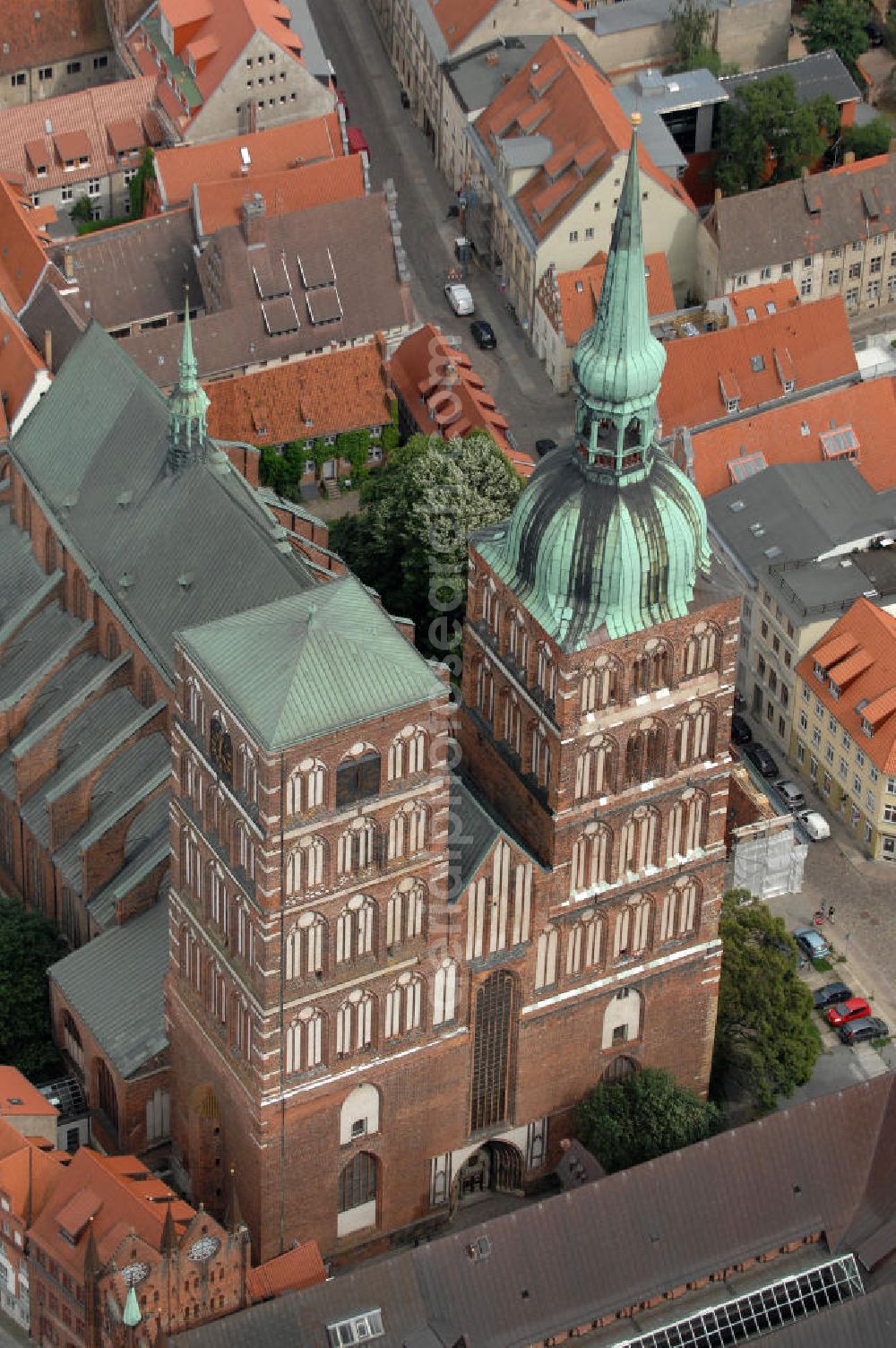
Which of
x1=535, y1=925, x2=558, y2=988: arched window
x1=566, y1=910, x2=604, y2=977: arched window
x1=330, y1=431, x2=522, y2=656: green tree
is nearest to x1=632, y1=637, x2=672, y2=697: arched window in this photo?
x1=566, y1=910, x2=604, y2=977: arched window

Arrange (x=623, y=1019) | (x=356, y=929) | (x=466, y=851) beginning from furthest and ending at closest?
1. (x=623, y=1019)
2. (x=466, y=851)
3. (x=356, y=929)

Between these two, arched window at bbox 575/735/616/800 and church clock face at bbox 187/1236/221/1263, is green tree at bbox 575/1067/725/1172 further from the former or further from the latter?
church clock face at bbox 187/1236/221/1263

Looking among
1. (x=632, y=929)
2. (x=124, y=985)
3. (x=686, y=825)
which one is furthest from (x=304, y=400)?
(x=686, y=825)

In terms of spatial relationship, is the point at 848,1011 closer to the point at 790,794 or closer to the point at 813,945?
the point at 813,945

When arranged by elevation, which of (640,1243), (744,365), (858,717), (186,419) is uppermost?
(186,419)

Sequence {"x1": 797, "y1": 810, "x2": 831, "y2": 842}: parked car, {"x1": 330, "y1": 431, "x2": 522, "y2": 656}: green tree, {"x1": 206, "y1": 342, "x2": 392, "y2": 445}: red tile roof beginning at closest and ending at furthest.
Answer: {"x1": 797, "y1": 810, "x2": 831, "y2": 842}: parked car, {"x1": 330, "y1": 431, "x2": 522, "y2": 656}: green tree, {"x1": 206, "y1": 342, "x2": 392, "y2": 445}: red tile roof

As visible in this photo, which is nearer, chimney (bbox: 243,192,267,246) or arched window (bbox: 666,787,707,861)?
arched window (bbox: 666,787,707,861)
